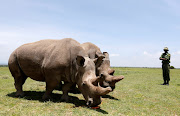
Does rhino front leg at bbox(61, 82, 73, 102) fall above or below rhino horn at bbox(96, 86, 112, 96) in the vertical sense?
below

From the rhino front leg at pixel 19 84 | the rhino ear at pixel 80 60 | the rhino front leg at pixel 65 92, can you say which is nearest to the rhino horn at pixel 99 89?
the rhino ear at pixel 80 60

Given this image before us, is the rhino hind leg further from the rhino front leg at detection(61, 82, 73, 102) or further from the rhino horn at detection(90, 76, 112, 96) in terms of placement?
the rhino horn at detection(90, 76, 112, 96)

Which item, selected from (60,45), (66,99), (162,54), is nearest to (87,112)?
(66,99)

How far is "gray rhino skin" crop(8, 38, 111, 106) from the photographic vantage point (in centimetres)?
591

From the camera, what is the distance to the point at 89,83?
565cm

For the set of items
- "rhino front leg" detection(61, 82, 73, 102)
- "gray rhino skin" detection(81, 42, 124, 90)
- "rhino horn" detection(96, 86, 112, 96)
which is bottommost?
"rhino front leg" detection(61, 82, 73, 102)

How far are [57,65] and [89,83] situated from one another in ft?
5.45

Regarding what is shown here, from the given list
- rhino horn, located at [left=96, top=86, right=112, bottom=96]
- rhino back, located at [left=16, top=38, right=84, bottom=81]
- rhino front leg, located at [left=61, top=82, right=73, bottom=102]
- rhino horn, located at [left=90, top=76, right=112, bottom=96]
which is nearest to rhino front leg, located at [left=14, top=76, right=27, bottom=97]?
rhino back, located at [left=16, top=38, right=84, bottom=81]

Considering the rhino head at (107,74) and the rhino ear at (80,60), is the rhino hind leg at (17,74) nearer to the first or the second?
the rhino ear at (80,60)

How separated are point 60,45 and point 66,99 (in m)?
2.37

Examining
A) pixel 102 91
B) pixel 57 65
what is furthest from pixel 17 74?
pixel 102 91

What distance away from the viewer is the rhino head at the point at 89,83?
17.5ft

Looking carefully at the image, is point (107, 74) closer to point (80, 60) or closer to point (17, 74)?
point (80, 60)

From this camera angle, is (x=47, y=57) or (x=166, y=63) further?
(x=166, y=63)
